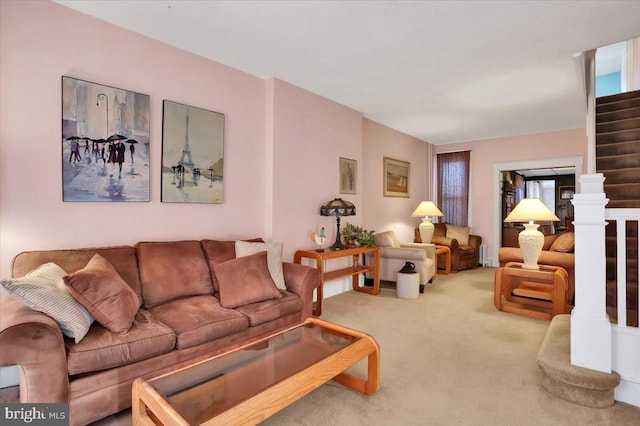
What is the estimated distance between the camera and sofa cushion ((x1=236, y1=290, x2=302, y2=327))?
99.4 inches

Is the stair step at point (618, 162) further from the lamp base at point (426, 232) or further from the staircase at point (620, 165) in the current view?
the lamp base at point (426, 232)

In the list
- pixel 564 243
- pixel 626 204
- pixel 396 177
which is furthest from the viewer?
pixel 396 177

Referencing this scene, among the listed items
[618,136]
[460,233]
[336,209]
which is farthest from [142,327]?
[460,233]

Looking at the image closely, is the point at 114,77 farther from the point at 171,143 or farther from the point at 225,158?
the point at 225,158

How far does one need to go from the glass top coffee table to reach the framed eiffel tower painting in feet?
5.64

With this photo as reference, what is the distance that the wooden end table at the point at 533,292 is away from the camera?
351 cm

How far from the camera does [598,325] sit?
2074 millimetres

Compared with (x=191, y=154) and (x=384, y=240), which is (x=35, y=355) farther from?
(x=384, y=240)

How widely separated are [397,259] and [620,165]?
2801 millimetres

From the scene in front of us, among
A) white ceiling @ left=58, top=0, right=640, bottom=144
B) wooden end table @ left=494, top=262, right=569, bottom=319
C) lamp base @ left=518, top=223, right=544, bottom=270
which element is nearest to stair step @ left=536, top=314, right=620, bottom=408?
wooden end table @ left=494, top=262, right=569, bottom=319

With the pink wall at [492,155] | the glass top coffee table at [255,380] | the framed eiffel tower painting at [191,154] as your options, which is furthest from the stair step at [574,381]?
the pink wall at [492,155]

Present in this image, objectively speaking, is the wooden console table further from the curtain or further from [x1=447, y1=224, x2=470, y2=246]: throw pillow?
the curtain

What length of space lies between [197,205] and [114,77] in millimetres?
1277

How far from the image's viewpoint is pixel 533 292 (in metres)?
4.06
